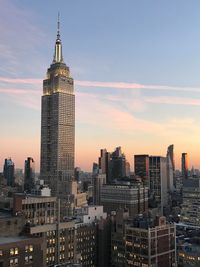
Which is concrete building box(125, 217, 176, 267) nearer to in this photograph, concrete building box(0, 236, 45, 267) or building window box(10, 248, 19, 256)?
concrete building box(0, 236, 45, 267)

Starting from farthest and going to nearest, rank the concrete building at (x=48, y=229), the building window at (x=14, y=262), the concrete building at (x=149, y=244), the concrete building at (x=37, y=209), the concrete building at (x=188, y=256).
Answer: the concrete building at (x=149, y=244) → the concrete building at (x=188, y=256) → the concrete building at (x=37, y=209) → the concrete building at (x=48, y=229) → the building window at (x=14, y=262)

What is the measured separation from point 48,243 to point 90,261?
59.6 metres

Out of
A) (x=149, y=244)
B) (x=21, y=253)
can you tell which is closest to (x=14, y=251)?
(x=21, y=253)

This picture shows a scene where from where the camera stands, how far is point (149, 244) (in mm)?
167625

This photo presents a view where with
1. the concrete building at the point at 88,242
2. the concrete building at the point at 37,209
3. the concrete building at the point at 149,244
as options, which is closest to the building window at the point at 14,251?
the concrete building at the point at 37,209

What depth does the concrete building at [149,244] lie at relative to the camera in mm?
168625

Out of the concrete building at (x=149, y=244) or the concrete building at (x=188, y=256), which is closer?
the concrete building at (x=188, y=256)

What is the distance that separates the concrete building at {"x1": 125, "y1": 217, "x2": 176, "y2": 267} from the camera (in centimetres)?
16862


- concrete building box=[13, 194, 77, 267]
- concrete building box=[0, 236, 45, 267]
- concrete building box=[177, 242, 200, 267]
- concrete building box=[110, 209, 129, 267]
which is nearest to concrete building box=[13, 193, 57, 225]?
concrete building box=[13, 194, 77, 267]

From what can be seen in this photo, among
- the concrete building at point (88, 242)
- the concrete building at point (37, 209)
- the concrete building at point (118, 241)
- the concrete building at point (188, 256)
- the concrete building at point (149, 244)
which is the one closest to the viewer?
the concrete building at point (37, 209)

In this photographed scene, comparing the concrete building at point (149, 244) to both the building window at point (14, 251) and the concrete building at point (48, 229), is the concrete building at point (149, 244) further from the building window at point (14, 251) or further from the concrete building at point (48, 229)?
the building window at point (14, 251)

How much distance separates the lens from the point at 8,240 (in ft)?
360

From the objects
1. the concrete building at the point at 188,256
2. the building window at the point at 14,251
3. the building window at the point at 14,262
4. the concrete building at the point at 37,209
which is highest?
the concrete building at the point at 37,209

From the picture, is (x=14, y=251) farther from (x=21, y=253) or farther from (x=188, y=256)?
(x=188, y=256)
